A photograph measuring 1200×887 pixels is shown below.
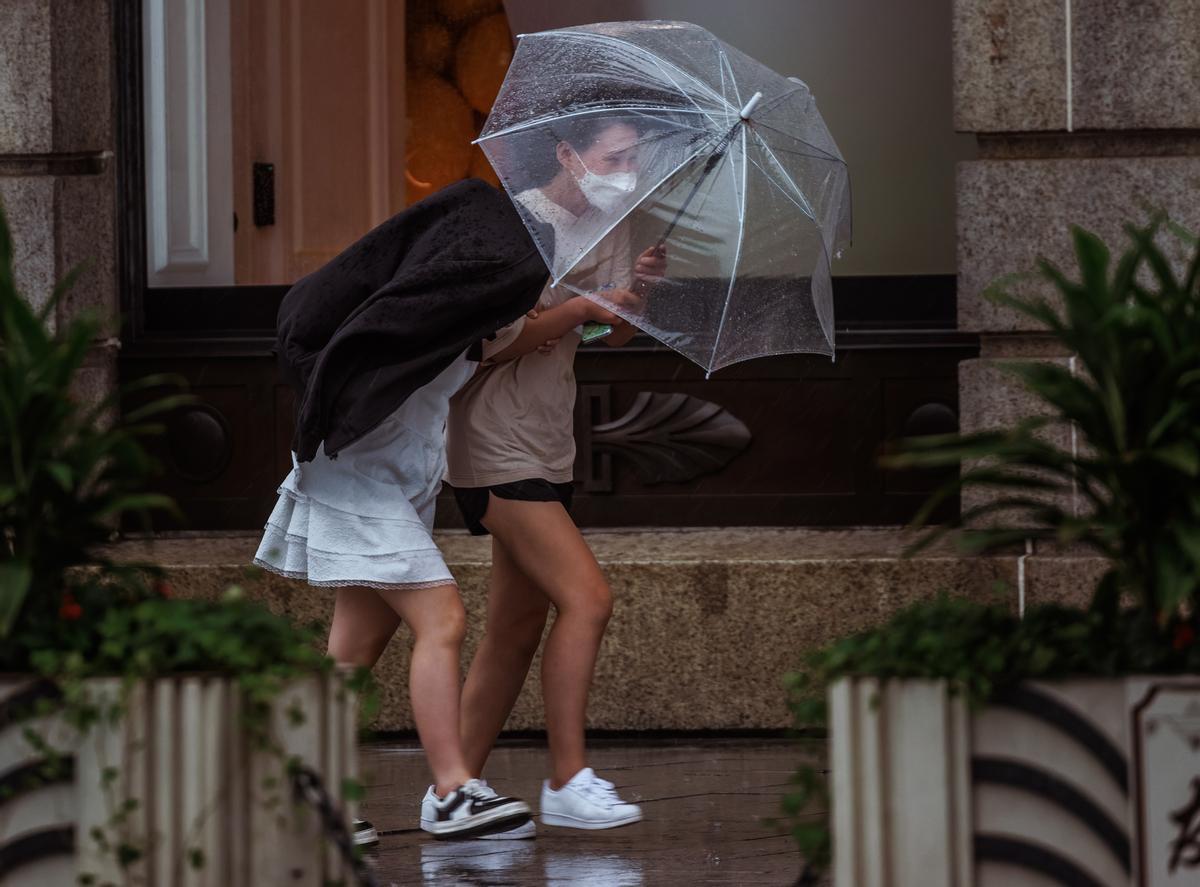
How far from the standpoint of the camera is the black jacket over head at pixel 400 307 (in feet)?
14.7

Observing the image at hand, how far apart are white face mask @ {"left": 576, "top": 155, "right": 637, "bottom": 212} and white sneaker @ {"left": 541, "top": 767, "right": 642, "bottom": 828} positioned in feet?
→ 5.00

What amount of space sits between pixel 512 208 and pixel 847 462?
291cm

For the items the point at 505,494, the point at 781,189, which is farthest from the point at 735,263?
the point at 505,494

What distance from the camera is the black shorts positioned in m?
4.86

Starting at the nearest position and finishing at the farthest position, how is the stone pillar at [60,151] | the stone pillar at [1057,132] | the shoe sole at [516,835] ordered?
the shoe sole at [516,835] → the stone pillar at [1057,132] → the stone pillar at [60,151]

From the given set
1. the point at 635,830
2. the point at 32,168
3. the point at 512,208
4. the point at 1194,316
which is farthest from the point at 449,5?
the point at 1194,316

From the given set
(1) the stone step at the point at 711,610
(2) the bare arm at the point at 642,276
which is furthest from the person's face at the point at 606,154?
(1) the stone step at the point at 711,610

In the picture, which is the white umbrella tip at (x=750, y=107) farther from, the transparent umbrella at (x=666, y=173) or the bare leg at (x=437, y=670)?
the bare leg at (x=437, y=670)

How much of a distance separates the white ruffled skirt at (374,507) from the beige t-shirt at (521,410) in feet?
0.33

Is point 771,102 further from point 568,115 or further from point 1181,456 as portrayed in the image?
point 1181,456

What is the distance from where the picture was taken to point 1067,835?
2.92 metres

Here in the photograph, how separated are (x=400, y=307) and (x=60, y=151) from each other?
3.14m

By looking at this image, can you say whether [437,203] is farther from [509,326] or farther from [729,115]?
[729,115]

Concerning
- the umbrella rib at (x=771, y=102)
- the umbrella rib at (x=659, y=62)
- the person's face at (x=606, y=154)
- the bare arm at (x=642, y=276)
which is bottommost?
the bare arm at (x=642, y=276)
